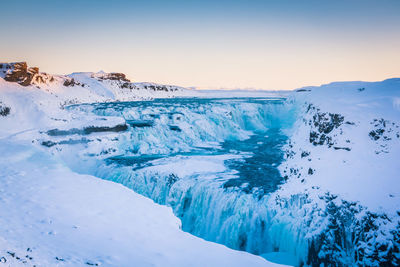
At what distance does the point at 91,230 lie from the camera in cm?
609

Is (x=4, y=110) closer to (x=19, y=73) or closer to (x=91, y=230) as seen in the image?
(x=19, y=73)

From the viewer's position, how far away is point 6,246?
464 cm

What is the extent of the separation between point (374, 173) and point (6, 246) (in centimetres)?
1185

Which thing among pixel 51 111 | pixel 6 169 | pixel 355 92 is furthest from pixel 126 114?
pixel 355 92

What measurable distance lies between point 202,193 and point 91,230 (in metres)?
6.90

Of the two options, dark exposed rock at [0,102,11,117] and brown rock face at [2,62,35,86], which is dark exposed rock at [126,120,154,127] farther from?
brown rock face at [2,62,35,86]

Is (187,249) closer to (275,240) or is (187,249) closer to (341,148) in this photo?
(275,240)

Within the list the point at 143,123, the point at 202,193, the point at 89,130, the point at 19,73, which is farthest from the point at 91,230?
the point at 19,73

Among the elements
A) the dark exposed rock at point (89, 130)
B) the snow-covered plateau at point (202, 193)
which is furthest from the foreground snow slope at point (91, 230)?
the dark exposed rock at point (89, 130)

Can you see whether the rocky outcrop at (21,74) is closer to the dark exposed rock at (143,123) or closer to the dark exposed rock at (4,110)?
the dark exposed rock at (4,110)

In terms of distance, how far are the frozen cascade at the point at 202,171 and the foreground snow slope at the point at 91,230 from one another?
151 inches

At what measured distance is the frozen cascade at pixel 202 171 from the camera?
10.4m

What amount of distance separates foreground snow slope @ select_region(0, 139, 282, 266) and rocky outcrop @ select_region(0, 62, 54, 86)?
94.2 ft

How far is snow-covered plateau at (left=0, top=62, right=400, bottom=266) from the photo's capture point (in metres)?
5.70
